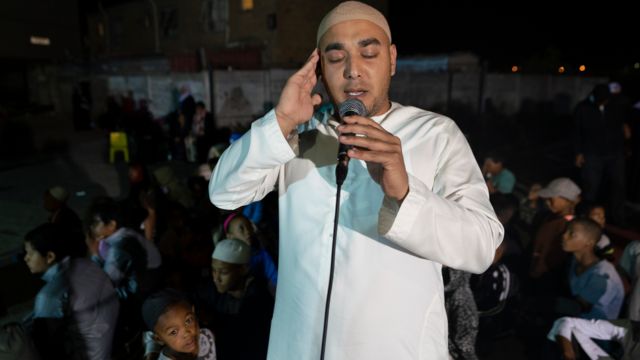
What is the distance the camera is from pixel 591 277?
3652 mm

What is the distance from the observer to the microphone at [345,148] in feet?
4.33

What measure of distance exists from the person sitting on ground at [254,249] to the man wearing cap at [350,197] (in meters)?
2.17

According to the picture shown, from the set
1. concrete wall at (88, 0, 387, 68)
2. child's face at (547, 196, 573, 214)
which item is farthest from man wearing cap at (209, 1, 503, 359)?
concrete wall at (88, 0, 387, 68)

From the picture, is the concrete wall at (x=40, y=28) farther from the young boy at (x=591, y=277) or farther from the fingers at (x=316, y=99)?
the fingers at (x=316, y=99)

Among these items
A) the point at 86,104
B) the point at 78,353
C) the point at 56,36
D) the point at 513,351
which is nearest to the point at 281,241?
the point at 78,353

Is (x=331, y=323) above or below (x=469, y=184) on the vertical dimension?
below

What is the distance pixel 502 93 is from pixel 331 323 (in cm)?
1634

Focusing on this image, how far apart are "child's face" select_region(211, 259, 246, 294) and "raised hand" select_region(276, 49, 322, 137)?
232 centimetres

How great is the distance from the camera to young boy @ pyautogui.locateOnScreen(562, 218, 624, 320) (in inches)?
140

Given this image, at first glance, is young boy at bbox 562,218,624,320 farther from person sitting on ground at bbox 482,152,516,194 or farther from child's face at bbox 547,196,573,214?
person sitting on ground at bbox 482,152,516,194

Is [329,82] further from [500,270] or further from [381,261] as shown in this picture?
[500,270]

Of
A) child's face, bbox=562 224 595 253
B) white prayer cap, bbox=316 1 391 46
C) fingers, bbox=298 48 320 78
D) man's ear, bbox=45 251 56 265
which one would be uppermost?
white prayer cap, bbox=316 1 391 46

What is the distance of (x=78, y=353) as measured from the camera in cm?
331

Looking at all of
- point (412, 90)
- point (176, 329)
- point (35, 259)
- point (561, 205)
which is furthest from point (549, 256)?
point (412, 90)
